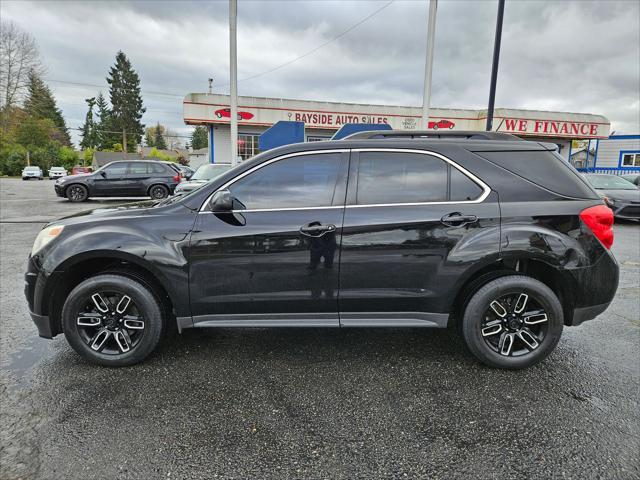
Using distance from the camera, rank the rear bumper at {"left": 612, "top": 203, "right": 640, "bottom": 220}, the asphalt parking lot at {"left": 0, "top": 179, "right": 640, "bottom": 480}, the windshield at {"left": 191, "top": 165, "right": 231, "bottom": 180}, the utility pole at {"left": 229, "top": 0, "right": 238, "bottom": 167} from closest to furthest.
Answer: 1. the asphalt parking lot at {"left": 0, "top": 179, "right": 640, "bottom": 480}
2. the utility pole at {"left": 229, "top": 0, "right": 238, "bottom": 167}
3. the rear bumper at {"left": 612, "top": 203, "right": 640, "bottom": 220}
4. the windshield at {"left": 191, "top": 165, "right": 231, "bottom": 180}

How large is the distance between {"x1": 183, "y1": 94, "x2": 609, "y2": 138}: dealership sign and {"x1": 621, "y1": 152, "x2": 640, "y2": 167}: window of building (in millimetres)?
6483

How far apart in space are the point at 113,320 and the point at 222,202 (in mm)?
1306

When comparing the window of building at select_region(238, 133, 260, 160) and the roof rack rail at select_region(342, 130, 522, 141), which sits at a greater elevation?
the window of building at select_region(238, 133, 260, 160)

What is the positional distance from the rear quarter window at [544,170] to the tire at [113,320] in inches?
113

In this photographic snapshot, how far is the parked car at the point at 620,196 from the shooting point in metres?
11.6

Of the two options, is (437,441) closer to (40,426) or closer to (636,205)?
(40,426)

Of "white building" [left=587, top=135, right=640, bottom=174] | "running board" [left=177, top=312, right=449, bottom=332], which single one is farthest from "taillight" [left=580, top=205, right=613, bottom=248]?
"white building" [left=587, top=135, right=640, bottom=174]

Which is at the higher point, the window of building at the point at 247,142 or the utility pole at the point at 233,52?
the utility pole at the point at 233,52

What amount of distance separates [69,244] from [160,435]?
63.8 inches

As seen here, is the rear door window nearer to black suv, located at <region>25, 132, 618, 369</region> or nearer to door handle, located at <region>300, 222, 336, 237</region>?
black suv, located at <region>25, 132, 618, 369</region>

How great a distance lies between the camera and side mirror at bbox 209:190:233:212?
2953 millimetres

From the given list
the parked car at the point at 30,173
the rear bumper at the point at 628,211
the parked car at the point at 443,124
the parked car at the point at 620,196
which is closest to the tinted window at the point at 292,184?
the parked car at the point at 620,196

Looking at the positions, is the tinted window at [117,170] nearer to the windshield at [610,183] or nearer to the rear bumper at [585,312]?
the rear bumper at [585,312]

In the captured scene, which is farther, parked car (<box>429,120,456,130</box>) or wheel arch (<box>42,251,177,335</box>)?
parked car (<box>429,120,456,130</box>)
